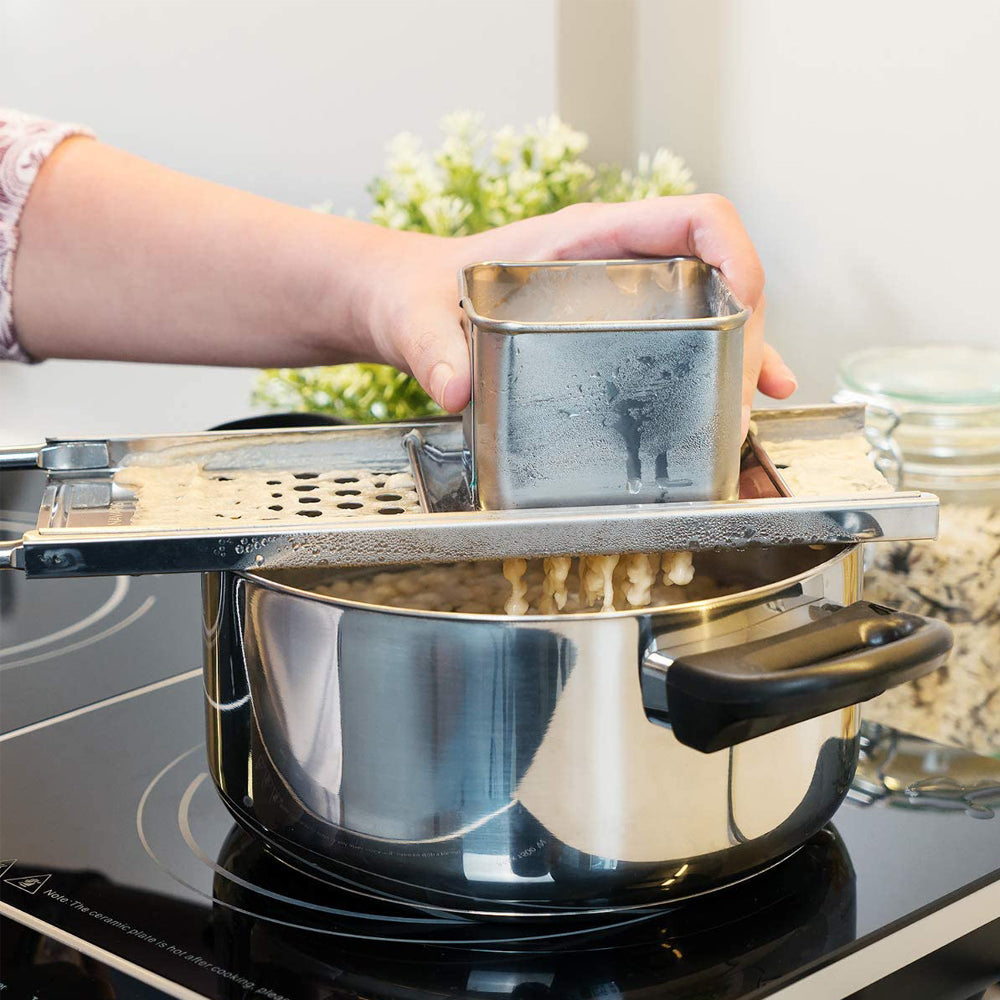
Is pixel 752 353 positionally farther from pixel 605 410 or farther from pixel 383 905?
pixel 383 905

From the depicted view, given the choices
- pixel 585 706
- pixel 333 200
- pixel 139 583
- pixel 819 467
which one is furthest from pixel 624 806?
pixel 333 200

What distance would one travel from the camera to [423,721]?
1.23ft

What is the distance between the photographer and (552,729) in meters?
0.37

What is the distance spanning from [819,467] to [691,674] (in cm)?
17

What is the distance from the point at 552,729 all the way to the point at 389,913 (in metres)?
0.11

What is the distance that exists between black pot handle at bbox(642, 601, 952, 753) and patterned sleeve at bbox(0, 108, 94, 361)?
554 millimetres

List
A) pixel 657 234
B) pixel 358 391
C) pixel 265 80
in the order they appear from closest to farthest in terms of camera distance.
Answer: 1. pixel 657 234
2. pixel 358 391
3. pixel 265 80

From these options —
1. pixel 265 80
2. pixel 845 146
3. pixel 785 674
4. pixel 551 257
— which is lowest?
pixel 785 674

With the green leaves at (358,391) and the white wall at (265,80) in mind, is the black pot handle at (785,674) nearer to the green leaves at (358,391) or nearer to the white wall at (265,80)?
the green leaves at (358,391)

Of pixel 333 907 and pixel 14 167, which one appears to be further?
pixel 14 167

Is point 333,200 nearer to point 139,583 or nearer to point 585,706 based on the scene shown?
point 139,583

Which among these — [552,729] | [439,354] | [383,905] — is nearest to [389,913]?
[383,905]

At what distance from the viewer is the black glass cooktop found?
1.30ft

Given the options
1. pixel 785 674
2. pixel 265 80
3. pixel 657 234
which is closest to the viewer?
pixel 785 674
